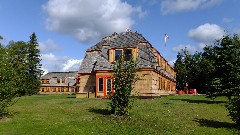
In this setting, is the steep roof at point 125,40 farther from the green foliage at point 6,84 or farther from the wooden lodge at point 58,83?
the wooden lodge at point 58,83

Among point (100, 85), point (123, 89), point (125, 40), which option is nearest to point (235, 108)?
point (123, 89)

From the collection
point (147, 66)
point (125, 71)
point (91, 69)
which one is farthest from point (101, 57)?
point (125, 71)

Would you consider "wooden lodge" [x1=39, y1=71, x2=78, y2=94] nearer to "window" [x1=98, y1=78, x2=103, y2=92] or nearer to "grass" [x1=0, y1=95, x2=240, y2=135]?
"window" [x1=98, y1=78, x2=103, y2=92]

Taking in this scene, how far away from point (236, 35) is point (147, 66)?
11193 mm

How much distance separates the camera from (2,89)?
19141mm

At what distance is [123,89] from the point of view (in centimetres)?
1936

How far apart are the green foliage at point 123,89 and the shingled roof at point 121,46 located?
16.9 metres

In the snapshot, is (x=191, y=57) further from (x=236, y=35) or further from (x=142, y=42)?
(x=236, y=35)

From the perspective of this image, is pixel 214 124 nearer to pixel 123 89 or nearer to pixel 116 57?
pixel 123 89

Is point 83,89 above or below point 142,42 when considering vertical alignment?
below

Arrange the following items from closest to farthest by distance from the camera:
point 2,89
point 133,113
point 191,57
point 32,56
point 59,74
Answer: point 2,89 → point 133,113 → point 32,56 → point 191,57 → point 59,74

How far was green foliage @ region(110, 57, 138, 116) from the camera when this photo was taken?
63.2 ft

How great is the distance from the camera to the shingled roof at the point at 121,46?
37.8 m

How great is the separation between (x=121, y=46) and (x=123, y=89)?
63.1ft
